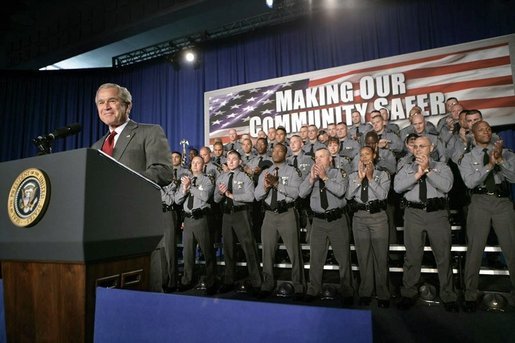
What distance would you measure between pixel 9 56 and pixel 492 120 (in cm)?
1099

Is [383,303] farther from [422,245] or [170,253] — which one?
[170,253]

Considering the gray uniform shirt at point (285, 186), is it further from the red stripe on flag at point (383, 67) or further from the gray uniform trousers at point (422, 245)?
the red stripe on flag at point (383, 67)

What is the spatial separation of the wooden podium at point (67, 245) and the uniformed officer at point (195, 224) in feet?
10.9

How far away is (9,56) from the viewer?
8.21 meters

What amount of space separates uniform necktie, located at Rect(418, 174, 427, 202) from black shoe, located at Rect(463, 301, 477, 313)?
1.04 metres

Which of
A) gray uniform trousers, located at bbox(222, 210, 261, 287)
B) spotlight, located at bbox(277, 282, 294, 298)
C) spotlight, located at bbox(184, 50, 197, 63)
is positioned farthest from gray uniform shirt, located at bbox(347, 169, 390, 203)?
spotlight, located at bbox(184, 50, 197, 63)

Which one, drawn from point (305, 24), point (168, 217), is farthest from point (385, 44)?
point (168, 217)

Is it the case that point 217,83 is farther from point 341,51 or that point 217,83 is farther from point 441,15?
point 441,15

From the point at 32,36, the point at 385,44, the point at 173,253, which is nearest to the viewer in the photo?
the point at 173,253

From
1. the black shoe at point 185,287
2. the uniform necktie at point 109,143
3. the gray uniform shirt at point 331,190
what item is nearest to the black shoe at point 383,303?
the gray uniform shirt at point 331,190

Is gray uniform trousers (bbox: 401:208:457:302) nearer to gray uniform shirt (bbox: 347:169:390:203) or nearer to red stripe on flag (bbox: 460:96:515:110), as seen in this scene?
gray uniform shirt (bbox: 347:169:390:203)

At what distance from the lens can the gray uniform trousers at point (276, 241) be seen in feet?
12.7

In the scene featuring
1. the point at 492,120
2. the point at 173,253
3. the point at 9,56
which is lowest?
the point at 173,253

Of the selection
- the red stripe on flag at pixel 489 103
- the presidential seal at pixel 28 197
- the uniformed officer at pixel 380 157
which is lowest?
the presidential seal at pixel 28 197
